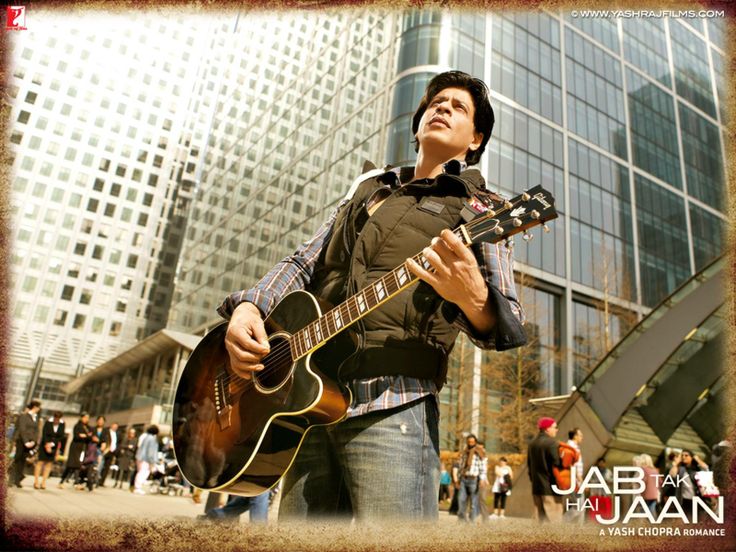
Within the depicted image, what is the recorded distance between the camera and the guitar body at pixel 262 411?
1588 mm

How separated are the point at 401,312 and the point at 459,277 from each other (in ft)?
0.86

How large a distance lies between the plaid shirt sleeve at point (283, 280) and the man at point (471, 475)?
8.93m

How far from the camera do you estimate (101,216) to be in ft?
198

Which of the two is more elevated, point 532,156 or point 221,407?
point 532,156

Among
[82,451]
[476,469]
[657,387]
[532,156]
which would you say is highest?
[532,156]

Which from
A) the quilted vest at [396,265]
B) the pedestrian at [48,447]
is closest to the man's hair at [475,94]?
the quilted vest at [396,265]

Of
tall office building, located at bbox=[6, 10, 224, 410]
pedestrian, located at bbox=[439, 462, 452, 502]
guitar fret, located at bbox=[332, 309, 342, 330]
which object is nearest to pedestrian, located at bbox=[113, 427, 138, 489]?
pedestrian, located at bbox=[439, 462, 452, 502]

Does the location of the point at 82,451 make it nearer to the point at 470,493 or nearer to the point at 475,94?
the point at 470,493

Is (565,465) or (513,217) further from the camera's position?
(565,465)

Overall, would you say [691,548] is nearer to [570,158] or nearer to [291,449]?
[291,449]

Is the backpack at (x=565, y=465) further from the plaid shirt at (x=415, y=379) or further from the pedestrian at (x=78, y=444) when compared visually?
the pedestrian at (x=78, y=444)

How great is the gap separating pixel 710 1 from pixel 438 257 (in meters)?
1.62

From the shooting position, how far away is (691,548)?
1569mm

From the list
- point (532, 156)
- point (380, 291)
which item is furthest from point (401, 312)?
point (532, 156)
